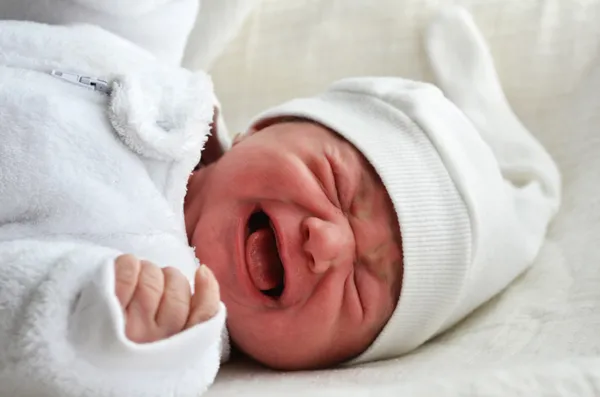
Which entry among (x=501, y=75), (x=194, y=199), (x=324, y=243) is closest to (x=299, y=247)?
(x=324, y=243)

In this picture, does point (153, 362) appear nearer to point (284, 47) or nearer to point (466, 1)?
point (284, 47)

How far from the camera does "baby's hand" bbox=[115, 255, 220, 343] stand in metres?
0.54

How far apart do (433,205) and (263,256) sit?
0.21m

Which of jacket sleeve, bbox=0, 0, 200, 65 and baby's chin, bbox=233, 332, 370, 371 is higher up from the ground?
jacket sleeve, bbox=0, 0, 200, 65

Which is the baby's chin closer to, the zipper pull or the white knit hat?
the white knit hat

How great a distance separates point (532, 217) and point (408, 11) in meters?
0.47

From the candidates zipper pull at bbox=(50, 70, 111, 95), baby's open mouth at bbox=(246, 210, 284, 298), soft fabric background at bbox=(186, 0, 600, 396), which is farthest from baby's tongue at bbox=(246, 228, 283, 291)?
zipper pull at bbox=(50, 70, 111, 95)

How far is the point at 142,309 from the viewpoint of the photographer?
0.54 meters

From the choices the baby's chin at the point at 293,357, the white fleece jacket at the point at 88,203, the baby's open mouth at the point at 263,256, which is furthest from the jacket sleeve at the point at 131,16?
the baby's chin at the point at 293,357

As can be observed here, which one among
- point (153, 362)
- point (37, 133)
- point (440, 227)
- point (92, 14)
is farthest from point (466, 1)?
point (153, 362)

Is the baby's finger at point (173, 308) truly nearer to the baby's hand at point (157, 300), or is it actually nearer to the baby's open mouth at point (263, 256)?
the baby's hand at point (157, 300)

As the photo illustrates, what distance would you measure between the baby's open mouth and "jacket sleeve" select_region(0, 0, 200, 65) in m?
0.28

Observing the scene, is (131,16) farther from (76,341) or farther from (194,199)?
(76,341)

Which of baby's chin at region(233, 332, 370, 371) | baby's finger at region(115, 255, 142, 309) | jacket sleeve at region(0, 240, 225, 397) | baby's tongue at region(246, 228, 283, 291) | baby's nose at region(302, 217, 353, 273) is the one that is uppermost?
baby's finger at region(115, 255, 142, 309)
